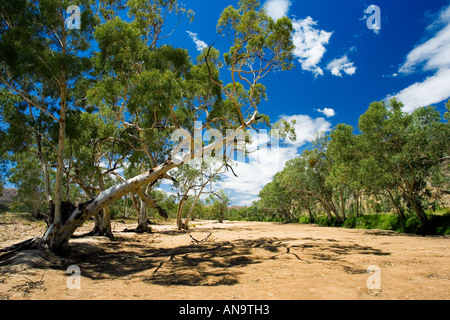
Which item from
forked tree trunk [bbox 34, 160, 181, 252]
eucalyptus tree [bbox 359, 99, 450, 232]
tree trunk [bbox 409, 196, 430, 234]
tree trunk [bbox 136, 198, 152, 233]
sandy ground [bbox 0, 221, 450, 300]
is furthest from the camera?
tree trunk [bbox 136, 198, 152, 233]

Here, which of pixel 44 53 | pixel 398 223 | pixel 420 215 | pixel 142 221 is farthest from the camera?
pixel 398 223

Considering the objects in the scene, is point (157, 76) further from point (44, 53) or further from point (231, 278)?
point (231, 278)

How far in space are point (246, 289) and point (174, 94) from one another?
26.3 feet

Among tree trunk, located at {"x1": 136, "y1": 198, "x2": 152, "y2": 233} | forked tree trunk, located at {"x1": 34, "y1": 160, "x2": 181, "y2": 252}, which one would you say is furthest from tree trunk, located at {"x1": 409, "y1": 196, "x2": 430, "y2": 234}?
tree trunk, located at {"x1": 136, "y1": 198, "x2": 152, "y2": 233}

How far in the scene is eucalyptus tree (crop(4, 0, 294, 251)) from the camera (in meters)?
8.88

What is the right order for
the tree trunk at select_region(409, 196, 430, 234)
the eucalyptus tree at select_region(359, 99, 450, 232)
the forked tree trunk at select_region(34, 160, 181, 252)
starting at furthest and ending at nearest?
the tree trunk at select_region(409, 196, 430, 234)
the eucalyptus tree at select_region(359, 99, 450, 232)
the forked tree trunk at select_region(34, 160, 181, 252)

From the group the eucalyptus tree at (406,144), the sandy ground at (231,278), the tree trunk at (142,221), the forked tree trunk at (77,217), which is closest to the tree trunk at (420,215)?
the eucalyptus tree at (406,144)

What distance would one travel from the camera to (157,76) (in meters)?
9.59

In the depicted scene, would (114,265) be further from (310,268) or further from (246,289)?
(310,268)

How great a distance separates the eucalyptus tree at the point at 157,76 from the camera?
888 cm

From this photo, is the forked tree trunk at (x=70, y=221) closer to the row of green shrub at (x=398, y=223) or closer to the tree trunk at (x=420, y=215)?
the tree trunk at (x=420, y=215)

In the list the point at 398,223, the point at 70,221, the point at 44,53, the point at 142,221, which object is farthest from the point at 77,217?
the point at 398,223

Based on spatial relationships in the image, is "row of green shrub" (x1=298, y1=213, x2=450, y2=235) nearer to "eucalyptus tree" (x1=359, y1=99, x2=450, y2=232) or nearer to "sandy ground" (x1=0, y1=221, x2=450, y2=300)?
"eucalyptus tree" (x1=359, y1=99, x2=450, y2=232)
